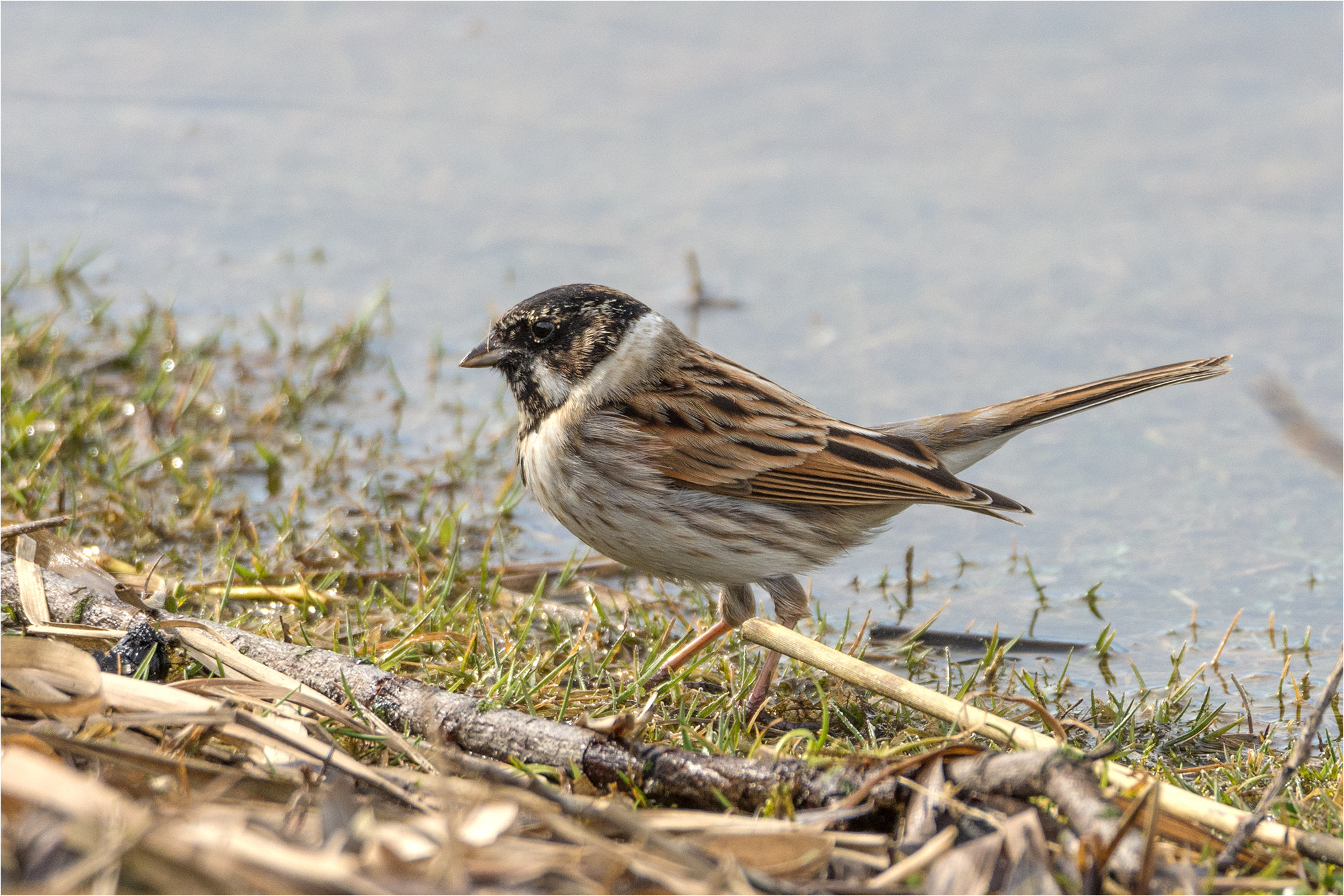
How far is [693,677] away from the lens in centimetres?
511

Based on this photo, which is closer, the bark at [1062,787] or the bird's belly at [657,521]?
the bark at [1062,787]

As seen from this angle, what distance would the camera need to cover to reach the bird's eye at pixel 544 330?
5594 millimetres

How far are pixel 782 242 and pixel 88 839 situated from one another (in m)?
7.62

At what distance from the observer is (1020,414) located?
5770mm

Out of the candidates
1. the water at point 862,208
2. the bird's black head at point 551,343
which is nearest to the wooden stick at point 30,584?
the bird's black head at point 551,343

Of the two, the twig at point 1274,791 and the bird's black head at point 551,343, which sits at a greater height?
the bird's black head at point 551,343

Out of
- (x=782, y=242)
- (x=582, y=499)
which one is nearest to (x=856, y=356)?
(x=782, y=242)

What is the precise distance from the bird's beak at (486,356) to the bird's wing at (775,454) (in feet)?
1.75

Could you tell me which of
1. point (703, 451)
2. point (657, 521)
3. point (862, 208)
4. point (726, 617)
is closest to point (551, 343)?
point (703, 451)

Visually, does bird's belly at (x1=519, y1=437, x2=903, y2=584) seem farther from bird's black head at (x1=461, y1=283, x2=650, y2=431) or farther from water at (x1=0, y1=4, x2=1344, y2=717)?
water at (x1=0, y1=4, x2=1344, y2=717)

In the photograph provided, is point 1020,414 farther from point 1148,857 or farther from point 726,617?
point 1148,857

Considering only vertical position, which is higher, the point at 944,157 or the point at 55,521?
the point at 944,157

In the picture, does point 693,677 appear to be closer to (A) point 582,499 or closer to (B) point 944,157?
(A) point 582,499

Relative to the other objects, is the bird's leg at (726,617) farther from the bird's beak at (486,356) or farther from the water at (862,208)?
the bird's beak at (486,356)
